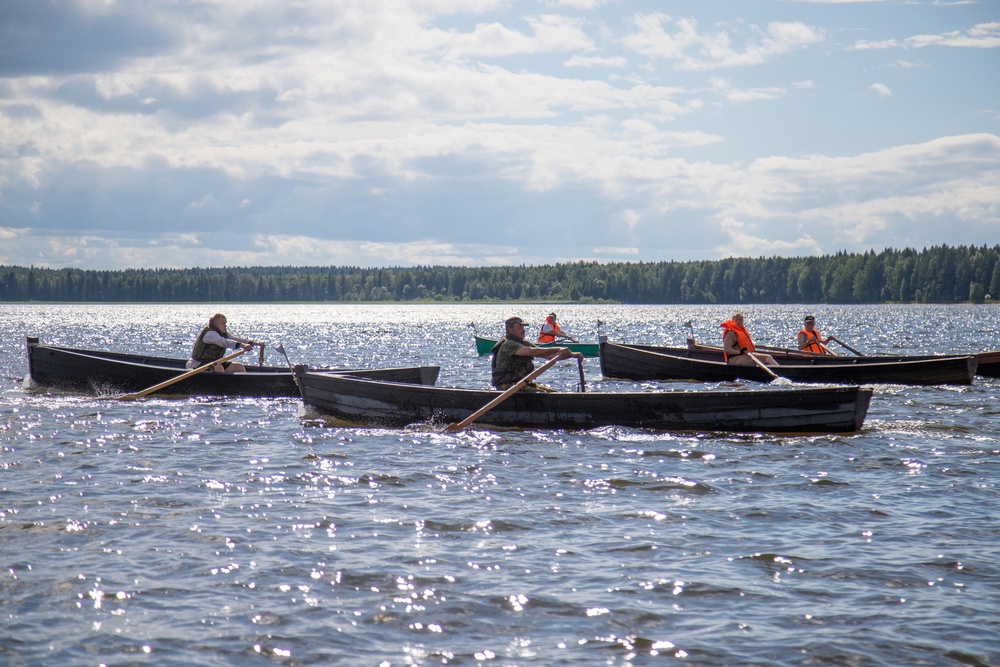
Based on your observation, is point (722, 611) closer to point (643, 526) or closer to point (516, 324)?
point (643, 526)

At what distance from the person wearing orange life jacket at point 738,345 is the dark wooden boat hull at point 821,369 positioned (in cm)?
21

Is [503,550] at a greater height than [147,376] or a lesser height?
lesser

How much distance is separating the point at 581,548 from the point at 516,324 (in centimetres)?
758

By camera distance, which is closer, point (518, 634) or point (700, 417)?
point (518, 634)

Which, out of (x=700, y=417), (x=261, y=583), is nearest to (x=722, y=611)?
(x=261, y=583)

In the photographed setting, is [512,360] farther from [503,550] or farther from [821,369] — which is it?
[821,369]

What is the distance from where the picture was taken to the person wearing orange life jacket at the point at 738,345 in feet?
75.1

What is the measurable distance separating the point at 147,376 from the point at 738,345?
13.6 meters

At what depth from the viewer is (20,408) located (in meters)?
19.1

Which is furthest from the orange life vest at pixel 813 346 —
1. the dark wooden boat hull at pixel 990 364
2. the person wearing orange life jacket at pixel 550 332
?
the person wearing orange life jacket at pixel 550 332

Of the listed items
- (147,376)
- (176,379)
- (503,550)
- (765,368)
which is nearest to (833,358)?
(765,368)

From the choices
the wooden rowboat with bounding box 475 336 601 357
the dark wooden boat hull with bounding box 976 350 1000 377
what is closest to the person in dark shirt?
the wooden rowboat with bounding box 475 336 601 357

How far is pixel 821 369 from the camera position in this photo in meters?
22.2

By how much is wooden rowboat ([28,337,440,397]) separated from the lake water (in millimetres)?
4507
